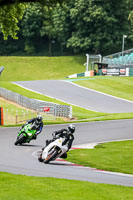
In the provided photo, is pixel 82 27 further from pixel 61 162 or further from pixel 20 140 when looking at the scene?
pixel 61 162

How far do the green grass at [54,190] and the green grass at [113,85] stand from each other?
4040 cm

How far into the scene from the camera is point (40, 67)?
87.1m

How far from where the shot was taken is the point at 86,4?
90750 millimetres

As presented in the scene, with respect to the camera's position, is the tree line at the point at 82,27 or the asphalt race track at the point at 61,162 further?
the tree line at the point at 82,27

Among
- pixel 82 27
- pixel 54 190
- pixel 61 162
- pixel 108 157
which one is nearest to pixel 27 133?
pixel 61 162

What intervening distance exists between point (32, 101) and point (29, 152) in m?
22.6

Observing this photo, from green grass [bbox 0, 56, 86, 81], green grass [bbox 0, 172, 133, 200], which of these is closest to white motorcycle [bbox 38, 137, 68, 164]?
green grass [bbox 0, 172, 133, 200]

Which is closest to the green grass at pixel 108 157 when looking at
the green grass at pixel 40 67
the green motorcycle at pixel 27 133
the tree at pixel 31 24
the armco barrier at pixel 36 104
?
the green motorcycle at pixel 27 133

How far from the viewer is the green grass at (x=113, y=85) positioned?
2173 inches

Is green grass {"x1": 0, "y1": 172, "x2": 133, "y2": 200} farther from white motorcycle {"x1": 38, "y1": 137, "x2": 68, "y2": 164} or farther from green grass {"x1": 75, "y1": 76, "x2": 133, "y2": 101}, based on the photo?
green grass {"x1": 75, "y1": 76, "x2": 133, "y2": 101}

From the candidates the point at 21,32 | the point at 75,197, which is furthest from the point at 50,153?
the point at 21,32

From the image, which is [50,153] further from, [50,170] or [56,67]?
[56,67]

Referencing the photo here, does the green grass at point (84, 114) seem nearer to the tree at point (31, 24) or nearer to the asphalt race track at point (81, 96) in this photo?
the asphalt race track at point (81, 96)

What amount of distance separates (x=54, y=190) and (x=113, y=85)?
50.9 m
